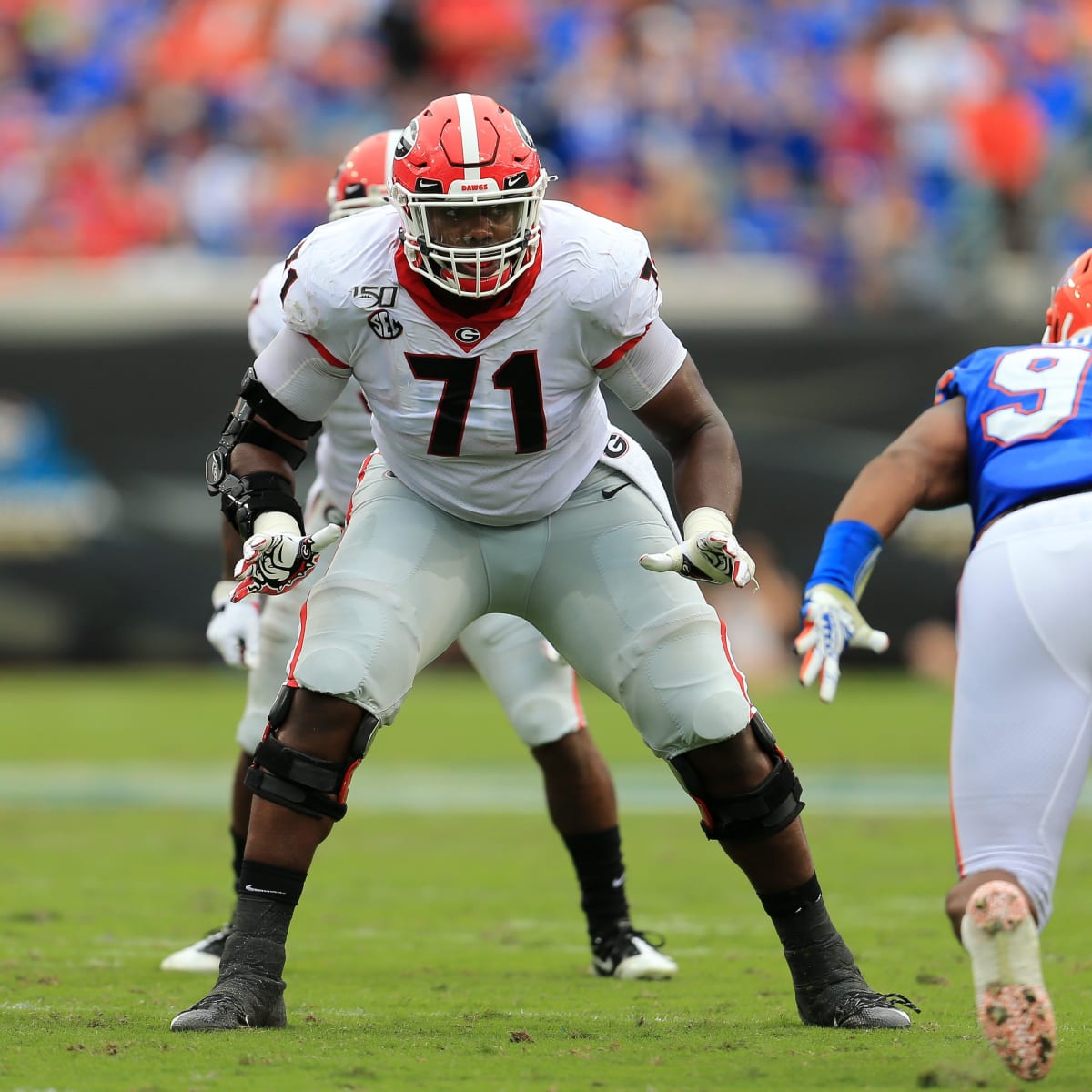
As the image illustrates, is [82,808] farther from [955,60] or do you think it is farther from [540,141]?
[955,60]

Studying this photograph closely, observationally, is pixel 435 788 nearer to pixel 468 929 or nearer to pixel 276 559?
pixel 468 929

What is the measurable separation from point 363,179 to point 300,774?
1.82 meters

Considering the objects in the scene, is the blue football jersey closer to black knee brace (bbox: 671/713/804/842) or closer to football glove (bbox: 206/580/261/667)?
black knee brace (bbox: 671/713/804/842)

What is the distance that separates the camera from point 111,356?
12.2 meters

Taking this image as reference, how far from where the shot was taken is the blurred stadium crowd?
40.1 ft

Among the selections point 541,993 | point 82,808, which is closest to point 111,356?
point 82,808

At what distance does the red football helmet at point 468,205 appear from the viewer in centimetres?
372

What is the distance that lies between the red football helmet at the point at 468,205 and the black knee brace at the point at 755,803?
1.06m

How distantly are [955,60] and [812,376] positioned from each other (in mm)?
2607

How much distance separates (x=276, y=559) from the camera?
3.76m

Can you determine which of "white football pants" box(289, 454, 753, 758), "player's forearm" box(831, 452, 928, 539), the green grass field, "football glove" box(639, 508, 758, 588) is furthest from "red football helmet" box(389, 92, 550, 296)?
the green grass field

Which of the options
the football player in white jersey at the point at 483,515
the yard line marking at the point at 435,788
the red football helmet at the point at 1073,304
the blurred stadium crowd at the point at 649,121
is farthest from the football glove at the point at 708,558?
the blurred stadium crowd at the point at 649,121

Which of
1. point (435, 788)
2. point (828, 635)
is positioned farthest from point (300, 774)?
point (435, 788)

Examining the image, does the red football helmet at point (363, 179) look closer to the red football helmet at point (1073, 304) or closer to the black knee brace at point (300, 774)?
the black knee brace at point (300, 774)
